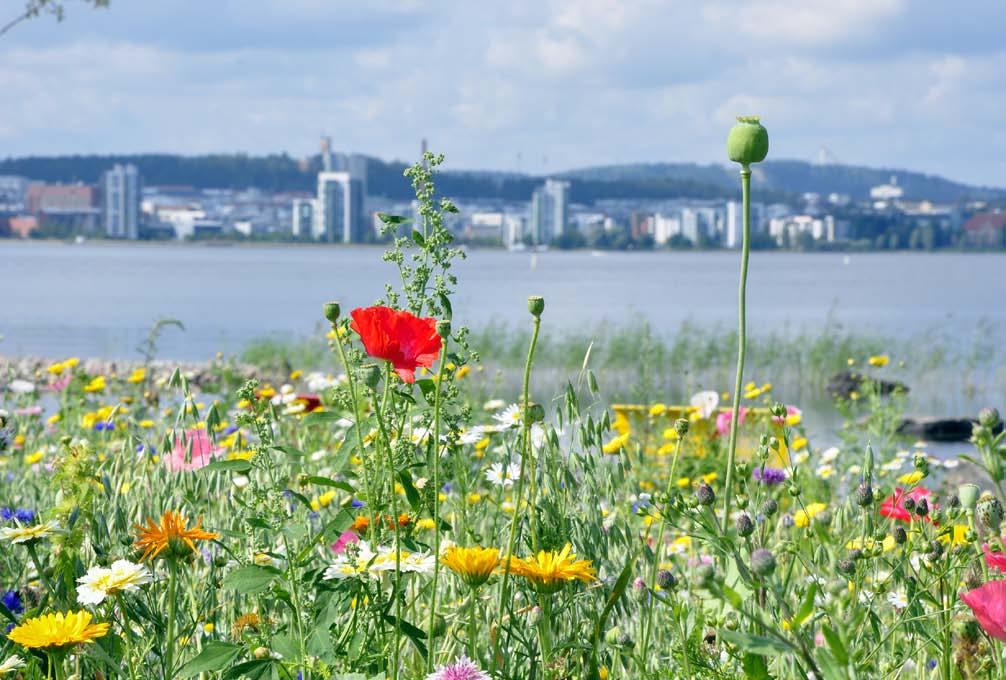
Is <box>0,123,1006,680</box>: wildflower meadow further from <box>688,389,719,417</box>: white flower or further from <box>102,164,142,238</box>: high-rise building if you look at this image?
<box>102,164,142,238</box>: high-rise building

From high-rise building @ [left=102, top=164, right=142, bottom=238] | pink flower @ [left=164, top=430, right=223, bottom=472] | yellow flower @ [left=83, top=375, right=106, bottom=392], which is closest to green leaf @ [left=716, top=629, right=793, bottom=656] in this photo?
pink flower @ [left=164, top=430, right=223, bottom=472]

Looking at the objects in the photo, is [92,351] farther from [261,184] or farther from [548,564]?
[261,184]

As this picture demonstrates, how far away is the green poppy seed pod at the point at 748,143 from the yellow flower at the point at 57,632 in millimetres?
940

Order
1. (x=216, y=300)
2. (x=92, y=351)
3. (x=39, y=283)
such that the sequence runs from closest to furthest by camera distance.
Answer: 1. (x=92, y=351)
2. (x=216, y=300)
3. (x=39, y=283)

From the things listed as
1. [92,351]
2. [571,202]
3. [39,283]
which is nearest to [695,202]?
[571,202]

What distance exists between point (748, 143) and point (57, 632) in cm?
101

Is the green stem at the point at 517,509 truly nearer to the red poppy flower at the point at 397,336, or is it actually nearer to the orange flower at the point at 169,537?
the red poppy flower at the point at 397,336

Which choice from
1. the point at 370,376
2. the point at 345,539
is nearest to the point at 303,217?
the point at 345,539

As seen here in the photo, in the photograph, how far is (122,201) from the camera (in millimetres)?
125688

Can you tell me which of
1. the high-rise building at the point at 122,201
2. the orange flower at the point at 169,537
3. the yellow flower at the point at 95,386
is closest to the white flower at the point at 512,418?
the orange flower at the point at 169,537

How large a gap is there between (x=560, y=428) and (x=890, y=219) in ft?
407

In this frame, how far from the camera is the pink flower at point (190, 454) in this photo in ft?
6.73

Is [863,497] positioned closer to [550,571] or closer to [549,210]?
[550,571]

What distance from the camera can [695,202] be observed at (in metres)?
118
